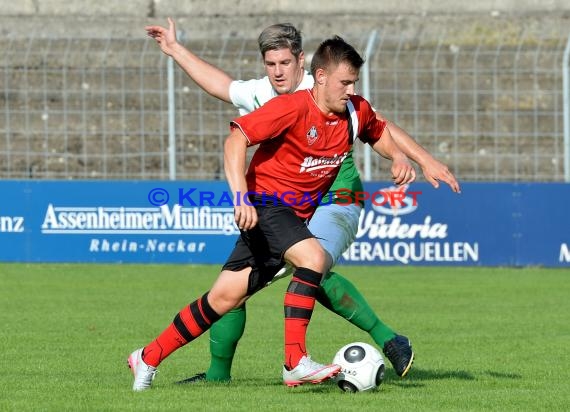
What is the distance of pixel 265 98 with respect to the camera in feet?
26.2

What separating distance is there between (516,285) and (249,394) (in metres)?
8.25

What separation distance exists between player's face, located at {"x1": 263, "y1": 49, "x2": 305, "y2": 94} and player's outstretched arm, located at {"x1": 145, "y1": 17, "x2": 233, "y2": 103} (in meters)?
0.37

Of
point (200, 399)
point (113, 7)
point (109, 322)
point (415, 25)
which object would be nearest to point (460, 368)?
point (200, 399)

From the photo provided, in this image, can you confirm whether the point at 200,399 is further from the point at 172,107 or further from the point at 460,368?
the point at 172,107

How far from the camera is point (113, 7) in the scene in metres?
24.6

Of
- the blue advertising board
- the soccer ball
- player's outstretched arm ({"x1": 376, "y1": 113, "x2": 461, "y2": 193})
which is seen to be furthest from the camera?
the blue advertising board

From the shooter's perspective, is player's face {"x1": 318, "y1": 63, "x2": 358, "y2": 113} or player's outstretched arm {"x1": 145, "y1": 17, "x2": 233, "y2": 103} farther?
player's outstretched arm {"x1": 145, "y1": 17, "x2": 233, "y2": 103}

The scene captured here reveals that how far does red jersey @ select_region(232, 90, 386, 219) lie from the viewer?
23.1ft

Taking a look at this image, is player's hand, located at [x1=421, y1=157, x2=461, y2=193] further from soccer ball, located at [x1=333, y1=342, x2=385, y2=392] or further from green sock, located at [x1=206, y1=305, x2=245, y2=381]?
green sock, located at [x1=206, y1=305, x2=245, y2=381]

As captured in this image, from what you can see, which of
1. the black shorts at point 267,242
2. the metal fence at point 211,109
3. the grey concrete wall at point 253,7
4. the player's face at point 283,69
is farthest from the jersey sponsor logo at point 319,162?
the grey concrete wall at point 253,7

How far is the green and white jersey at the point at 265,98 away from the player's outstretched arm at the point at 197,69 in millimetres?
61

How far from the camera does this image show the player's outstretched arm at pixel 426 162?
734cm

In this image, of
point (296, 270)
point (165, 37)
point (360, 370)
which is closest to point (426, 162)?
point (296, 270)

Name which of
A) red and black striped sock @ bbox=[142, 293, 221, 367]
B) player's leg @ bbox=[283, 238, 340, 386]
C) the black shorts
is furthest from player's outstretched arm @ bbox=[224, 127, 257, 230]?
red and black striped sock @ bbox=[142, 293, 221, 367]
